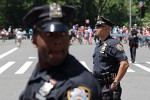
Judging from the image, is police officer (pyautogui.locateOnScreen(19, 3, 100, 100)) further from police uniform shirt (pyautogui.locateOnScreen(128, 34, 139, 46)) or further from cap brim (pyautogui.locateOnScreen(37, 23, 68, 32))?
police uniform shirt (pyautogui.locateOnScreen(128, 34, 139, 46))

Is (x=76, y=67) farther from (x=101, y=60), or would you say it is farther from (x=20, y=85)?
(x=20, y=85)

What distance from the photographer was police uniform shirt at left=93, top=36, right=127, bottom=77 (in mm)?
5984

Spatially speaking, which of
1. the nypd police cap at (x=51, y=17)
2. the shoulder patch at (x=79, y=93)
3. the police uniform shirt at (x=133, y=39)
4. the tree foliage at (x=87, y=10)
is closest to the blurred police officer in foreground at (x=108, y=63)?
the nypd police cap at (x=51, y=17)

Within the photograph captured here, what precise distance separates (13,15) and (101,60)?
2541 inches

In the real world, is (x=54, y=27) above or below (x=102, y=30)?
above

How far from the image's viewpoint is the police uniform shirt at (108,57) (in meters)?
5.98

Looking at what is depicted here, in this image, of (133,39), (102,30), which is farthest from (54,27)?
(133,39)

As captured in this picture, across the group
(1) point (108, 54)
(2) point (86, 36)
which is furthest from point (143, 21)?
(1) point (108, 54)

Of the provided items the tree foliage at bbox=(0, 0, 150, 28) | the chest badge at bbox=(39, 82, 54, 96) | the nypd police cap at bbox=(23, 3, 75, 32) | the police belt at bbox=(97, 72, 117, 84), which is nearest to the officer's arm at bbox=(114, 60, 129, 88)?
the police belt at bbox=(97, 72, 117, 84)

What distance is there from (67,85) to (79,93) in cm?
8

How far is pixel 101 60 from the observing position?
6055 millimetres

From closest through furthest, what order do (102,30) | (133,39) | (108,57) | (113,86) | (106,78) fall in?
(113,86) → (106,78) → (108,57) → (102,30) → (133,39)

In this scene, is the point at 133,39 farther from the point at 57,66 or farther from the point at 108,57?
the point at 57,66

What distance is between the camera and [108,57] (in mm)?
6062
